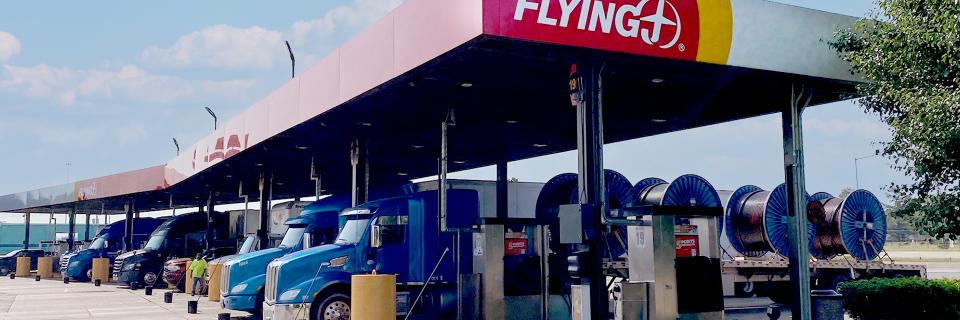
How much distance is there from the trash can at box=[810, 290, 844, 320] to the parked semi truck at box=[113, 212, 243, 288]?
23.8m

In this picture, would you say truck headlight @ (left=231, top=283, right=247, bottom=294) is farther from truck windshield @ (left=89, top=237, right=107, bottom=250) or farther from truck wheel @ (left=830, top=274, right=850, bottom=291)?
truck windshield @ (left=89, top=237, right=107, bottom=250)

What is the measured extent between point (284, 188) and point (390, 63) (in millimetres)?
29049

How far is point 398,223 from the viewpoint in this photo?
1634cm

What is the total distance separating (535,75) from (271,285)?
6.55m

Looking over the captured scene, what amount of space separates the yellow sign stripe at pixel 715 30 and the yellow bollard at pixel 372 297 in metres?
6.04

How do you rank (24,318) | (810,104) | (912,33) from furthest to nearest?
(24,318), (810,104), (912,33)

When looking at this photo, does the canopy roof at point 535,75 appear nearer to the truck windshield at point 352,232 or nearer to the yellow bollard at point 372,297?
the truck windshield at point 352,232

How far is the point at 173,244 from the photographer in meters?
32.8

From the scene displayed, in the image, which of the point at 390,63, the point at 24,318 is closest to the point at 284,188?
the point at 24,318

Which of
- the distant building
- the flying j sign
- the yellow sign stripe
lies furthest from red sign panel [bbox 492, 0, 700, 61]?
the distant building

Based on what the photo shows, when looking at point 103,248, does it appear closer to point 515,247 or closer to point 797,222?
point 515,247

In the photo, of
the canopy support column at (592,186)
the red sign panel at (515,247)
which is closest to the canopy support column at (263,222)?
the red sign panel at (515,247)

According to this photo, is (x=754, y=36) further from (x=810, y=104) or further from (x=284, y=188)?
(x=284, y=188)

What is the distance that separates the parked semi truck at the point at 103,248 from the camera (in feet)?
129
